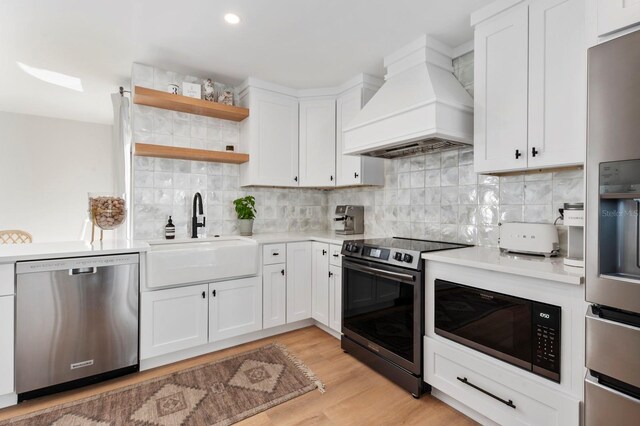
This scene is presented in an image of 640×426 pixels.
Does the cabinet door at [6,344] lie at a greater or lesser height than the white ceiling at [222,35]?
lesser

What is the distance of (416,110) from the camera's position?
2094 mm

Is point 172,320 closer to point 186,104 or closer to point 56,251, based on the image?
point 56,251

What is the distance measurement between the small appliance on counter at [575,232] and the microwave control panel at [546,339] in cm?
26

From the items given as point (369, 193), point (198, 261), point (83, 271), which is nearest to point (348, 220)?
point (369, 193)

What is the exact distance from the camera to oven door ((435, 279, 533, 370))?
1504 millimetres

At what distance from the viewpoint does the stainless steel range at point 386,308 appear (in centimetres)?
197

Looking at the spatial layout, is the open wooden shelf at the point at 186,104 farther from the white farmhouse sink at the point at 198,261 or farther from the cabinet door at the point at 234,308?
the cabinet door at the point at 234,308

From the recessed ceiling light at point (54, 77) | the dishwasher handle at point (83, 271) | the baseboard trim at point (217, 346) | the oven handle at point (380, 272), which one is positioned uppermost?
the recessed ceiling light at point (54, 77)

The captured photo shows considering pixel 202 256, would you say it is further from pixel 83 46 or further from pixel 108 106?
pixel 108 106

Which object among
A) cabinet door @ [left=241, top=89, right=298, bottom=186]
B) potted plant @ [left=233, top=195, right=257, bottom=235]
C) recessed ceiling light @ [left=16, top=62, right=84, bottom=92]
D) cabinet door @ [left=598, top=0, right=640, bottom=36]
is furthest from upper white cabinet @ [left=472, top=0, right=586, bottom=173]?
recessed ceiling light @ [left=16, top=62, right=84, bottom=92]

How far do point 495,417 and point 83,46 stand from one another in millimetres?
3691

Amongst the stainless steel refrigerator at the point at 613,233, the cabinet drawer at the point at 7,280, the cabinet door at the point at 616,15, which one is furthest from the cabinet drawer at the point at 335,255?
the cabinet drawer at the point at 7,280

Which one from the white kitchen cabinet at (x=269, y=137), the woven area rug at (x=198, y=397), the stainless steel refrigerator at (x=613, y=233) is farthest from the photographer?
the white kitchen cabinet at (x=269, y=137)

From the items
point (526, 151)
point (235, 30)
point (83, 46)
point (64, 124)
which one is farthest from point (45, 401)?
point (64, 124)
